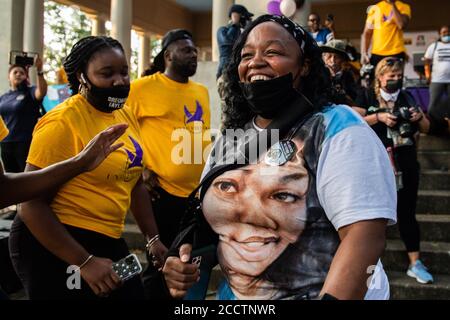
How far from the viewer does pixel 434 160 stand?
6980 mm

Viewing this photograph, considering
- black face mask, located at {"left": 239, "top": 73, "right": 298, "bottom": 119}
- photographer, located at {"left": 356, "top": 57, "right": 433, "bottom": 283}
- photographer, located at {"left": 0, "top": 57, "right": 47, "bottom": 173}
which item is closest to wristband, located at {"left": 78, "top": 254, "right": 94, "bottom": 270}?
black face mask, located at {"left": 239, "top": 73, "right": 298, "bottom": 119}

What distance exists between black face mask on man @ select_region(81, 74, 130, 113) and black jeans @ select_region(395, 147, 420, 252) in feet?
9.75

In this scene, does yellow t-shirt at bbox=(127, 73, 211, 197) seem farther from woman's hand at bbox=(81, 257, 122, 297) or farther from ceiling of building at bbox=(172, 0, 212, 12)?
ceiling of building at bbox=(172, 0, 212, 12)

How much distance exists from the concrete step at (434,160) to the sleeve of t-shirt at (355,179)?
5.66 metres

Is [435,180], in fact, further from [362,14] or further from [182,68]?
[362,14]

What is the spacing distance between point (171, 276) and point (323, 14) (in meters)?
24.7

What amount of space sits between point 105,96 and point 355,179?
171cm

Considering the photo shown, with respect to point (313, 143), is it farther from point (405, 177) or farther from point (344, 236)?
point (405, 177)

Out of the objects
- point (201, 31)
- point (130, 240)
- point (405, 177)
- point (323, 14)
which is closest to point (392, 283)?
point (405, 177)

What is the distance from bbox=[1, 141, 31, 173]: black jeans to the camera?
7121 mm

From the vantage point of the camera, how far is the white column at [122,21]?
1678 centimetres

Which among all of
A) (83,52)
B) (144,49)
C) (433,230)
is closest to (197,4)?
(144,49)

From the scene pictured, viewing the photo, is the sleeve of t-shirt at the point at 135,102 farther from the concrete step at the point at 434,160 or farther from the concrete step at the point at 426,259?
the concrete step at the point at 434,160
